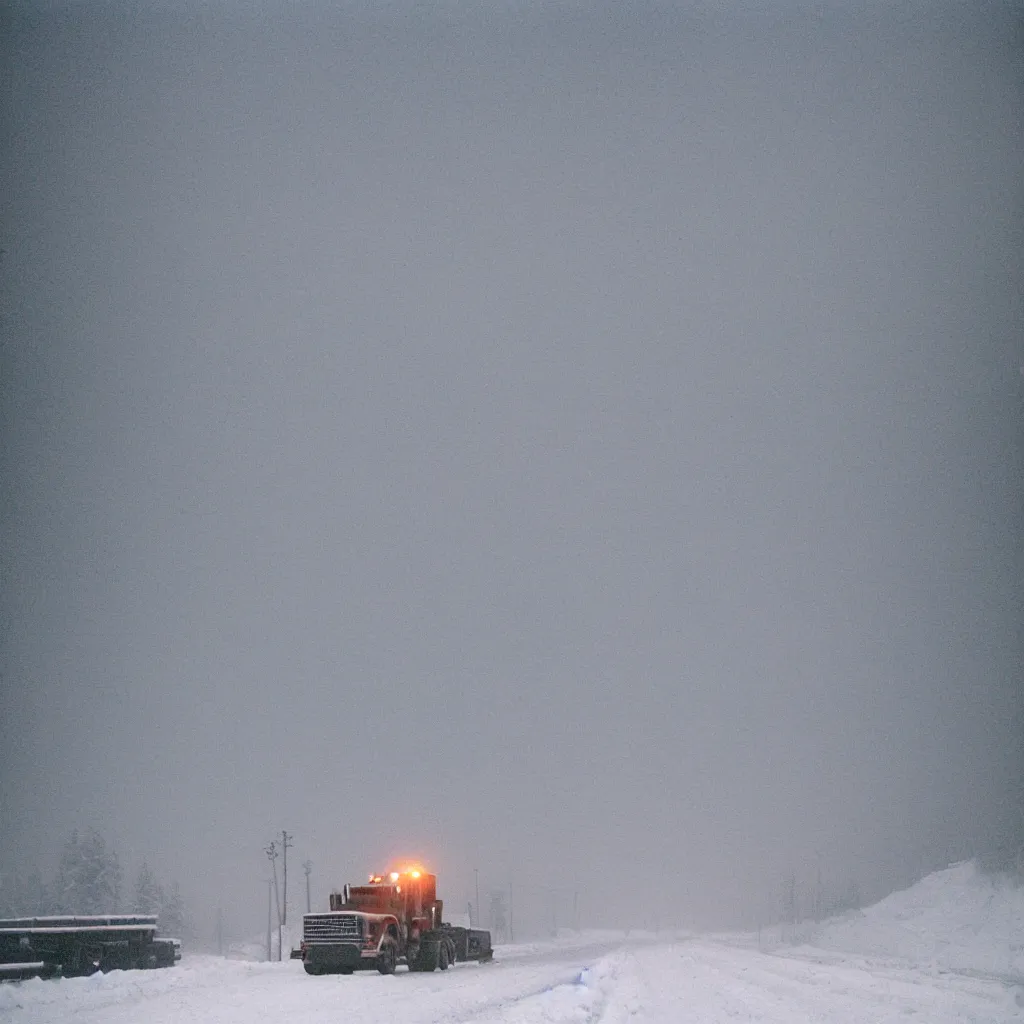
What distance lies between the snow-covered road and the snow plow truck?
2.46 ft

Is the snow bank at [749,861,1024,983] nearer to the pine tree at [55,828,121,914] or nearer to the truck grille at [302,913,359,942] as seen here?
the truck grille at [302,913,359,942]

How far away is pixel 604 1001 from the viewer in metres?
20.7

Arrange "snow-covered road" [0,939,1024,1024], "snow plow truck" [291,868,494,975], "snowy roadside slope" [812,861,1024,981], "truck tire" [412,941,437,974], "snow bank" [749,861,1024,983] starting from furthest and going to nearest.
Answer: "snowy roadside slope" [812,861,1024,981], "snow bank" [749,861,1024,983], "truck tire" [412,941,437,974], "snow plow truck" [291,868,494,975], "snow-covered road" [0,939,1024,1024]

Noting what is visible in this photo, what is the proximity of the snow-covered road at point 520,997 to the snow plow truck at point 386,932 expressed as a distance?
0.75 meters

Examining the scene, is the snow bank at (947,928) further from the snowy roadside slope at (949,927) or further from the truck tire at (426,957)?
the truck tire at (426,957)

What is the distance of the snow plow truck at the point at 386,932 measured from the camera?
27.8 metres

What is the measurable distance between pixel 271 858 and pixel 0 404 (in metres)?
68.5

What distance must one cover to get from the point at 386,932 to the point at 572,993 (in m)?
9.40

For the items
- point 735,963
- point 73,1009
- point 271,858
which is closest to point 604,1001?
point 73,1009

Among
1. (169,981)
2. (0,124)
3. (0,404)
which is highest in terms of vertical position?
(0,124)

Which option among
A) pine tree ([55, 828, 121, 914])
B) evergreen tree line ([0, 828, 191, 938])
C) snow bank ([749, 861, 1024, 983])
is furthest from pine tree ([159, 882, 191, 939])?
snow bank ([749, 861, 1024, 983])

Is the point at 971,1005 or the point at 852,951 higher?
the point at 971,1005

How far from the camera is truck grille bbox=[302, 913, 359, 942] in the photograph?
91.1 ft

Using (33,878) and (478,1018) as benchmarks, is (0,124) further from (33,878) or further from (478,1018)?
(33,878)
